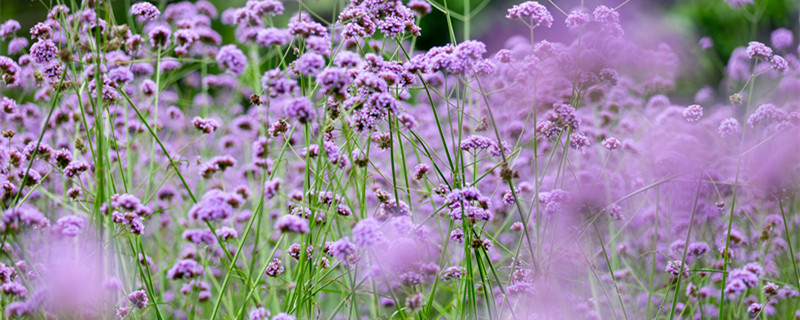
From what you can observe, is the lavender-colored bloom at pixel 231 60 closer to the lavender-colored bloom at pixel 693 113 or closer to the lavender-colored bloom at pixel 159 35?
the lavender-colored bloom at pixel 159 35

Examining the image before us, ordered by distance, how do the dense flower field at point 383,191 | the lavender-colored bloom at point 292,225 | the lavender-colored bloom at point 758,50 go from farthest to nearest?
the lavender-colored bloom at point 758,50
the dense flower field at point 383,191
the lavender-colored bloom at point 292,225

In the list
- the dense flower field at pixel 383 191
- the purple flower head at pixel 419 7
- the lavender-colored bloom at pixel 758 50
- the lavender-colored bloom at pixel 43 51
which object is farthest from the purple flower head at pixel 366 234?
the lavender-colored bloom at pixel 758 50

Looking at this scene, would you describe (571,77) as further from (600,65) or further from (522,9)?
(522,9)

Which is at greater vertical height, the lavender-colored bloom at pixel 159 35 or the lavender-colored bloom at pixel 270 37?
the lavender-colored bloom at pixel 159 35

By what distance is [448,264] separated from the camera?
80.7 inches

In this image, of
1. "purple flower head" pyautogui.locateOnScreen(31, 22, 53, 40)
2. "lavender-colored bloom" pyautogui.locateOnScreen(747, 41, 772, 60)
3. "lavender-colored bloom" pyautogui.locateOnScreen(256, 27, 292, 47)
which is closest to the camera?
"lavender-colored bloom" pyautogui.locateOnScreen(256, 27, 292, 47)

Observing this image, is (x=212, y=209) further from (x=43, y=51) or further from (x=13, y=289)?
(x=43, y=51)

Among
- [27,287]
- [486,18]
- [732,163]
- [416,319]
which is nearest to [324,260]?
[416,319]

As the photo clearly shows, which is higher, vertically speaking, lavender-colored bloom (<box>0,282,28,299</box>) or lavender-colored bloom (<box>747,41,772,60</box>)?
lavender-colored bloom (<box>747,41,772,60</box>)

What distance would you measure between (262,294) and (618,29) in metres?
1.80

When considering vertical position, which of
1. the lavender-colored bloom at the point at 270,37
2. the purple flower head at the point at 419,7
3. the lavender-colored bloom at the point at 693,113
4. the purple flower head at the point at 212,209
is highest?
the purple flower head at the point at 419,7

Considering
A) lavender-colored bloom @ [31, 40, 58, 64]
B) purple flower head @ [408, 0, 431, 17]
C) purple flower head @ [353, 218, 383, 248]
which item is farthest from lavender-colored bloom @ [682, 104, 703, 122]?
lavender-colored bloom @ [31, 40, 58, 64]

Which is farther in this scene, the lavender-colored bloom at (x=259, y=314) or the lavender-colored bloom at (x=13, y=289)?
the lavender-colored bloom at (x=13, y=289)

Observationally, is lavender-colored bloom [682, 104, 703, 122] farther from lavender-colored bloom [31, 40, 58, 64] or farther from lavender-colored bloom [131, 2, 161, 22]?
lavender-colored bloom [31, 40, 58, 64]
